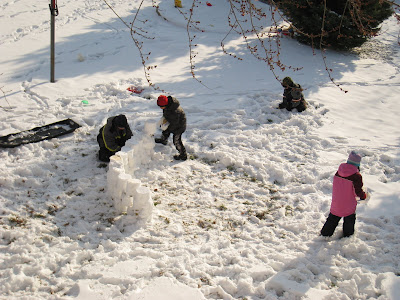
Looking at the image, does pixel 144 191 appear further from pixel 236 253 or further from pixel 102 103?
pixel 102 103

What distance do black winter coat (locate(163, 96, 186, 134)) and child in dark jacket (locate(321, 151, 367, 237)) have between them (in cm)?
253

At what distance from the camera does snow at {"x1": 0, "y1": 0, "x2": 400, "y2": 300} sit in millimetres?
4129

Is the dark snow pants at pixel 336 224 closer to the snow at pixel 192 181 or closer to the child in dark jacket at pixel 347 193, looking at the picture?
the child in dark jacket at pixel 347 193

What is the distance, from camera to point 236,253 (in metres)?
4.54

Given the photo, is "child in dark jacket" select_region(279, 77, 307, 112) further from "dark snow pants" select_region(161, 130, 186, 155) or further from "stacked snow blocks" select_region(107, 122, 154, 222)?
"stacked snow blocks" select_region(107, 122, 154, 222)

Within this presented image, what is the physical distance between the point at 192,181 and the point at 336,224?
2.13m

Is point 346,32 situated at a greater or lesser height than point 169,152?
greater

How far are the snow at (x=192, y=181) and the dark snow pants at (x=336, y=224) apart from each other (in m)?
0.11

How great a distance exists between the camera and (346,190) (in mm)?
4531

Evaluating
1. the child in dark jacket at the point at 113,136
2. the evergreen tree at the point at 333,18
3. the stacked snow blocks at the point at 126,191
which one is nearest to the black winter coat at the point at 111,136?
the child in dark jacket at the point at 113,136

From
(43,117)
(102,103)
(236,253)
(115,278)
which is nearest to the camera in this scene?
(115,278)

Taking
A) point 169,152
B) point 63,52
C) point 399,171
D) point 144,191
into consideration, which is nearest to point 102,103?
point 169,152

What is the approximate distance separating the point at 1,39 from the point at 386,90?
31.0ft

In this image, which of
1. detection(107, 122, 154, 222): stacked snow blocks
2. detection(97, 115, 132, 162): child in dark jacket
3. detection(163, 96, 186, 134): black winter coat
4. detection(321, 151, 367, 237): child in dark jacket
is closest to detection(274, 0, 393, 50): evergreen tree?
detection(163, 96, 186, 134): black winter coat
